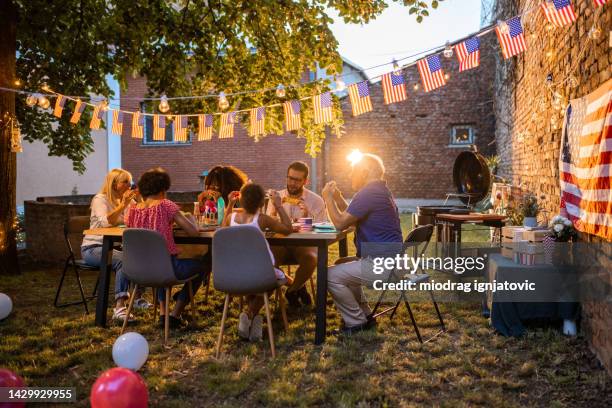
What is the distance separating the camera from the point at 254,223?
408 centimetres

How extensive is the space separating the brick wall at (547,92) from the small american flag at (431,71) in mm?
1050

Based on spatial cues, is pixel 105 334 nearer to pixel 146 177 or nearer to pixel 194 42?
pixel 146 177

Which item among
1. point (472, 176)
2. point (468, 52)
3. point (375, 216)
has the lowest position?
point (375, 216)

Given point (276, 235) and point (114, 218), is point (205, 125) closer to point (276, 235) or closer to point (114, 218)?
point (114, 218)

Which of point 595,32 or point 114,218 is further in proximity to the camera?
point 114,218

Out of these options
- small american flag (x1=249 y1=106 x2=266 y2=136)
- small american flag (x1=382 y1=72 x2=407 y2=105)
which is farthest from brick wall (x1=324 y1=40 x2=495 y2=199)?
small american flag (x1=382 y1=72 x2=407 y2=105)

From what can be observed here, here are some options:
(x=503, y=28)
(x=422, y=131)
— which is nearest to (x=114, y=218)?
(x=503, y=28)

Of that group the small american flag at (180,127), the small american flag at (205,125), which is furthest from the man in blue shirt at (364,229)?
the small american flag at (180,127)

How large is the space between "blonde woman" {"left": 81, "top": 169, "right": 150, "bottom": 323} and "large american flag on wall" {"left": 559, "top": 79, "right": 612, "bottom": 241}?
373 cm

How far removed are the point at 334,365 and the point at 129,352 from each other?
134 cm

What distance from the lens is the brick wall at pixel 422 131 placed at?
48.4 feet

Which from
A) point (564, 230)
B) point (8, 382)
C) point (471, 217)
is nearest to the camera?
point (8, 382)

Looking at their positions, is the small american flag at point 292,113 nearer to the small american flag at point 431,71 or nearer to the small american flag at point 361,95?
the small american flag at point 361,95

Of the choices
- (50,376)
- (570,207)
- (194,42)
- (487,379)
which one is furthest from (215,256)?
(194,42)
